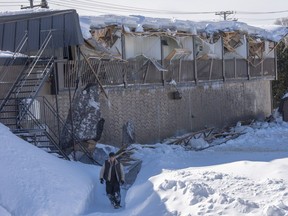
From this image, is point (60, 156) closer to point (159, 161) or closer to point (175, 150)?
point (159, 161)

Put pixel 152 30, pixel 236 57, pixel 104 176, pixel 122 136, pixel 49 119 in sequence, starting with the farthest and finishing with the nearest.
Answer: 1. pixel 236 57
2. pixel 152 30
3. pixel 122 136
4. pixel 49 119
5. pixel 104 176

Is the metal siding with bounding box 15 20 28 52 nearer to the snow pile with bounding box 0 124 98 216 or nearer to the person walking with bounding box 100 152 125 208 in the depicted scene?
the snow pile with bounding box 0 124 98 216

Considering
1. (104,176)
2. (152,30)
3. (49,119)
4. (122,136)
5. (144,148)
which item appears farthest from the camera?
(152,30)

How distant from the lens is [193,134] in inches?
1061

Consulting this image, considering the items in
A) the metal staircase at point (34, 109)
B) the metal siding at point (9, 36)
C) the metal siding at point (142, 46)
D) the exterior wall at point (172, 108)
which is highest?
the metal siding at point (9, 36)

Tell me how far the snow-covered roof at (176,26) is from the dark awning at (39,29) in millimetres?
980

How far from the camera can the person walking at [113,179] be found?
1347cm

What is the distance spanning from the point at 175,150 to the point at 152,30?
21.8 ft

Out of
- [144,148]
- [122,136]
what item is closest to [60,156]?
[144,148]

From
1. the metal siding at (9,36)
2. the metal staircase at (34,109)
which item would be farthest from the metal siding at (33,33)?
the metal siding at (9,36)

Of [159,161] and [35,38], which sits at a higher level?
[35,38]

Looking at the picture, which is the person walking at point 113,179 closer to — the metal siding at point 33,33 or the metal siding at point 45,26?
the metal siding at point 33,33

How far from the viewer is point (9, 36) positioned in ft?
70.5

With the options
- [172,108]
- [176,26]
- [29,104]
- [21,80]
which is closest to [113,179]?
[29,104]
